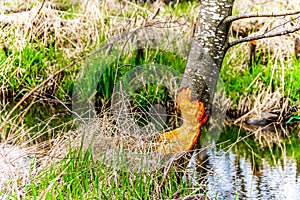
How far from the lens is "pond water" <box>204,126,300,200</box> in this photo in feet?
13.6

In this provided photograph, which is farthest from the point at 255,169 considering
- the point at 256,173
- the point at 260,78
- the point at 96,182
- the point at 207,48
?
the point at 260,78

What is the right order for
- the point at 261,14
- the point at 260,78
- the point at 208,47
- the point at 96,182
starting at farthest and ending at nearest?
A: the point at 260,78, the point at 208,47, the point at 261,14, the point at 96,182

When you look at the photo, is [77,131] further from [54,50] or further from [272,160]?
[54,50]

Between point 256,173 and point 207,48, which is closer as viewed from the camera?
point 207,48

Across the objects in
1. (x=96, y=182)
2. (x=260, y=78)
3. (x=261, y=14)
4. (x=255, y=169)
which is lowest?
(x=255, y=169)

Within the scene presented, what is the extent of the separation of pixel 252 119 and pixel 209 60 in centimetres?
318

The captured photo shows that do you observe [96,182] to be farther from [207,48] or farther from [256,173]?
[256,173]

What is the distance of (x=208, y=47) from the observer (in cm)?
384

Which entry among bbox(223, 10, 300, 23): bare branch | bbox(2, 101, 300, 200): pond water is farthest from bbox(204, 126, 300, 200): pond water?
bbox(223, 10, 300, 23): bare branch

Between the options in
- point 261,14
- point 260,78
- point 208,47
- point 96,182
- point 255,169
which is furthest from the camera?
point 260,78

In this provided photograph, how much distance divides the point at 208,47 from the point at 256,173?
130cm

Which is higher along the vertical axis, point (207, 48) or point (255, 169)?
point (207, 48)

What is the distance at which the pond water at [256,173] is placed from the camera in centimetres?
416

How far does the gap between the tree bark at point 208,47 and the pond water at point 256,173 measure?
39cm
